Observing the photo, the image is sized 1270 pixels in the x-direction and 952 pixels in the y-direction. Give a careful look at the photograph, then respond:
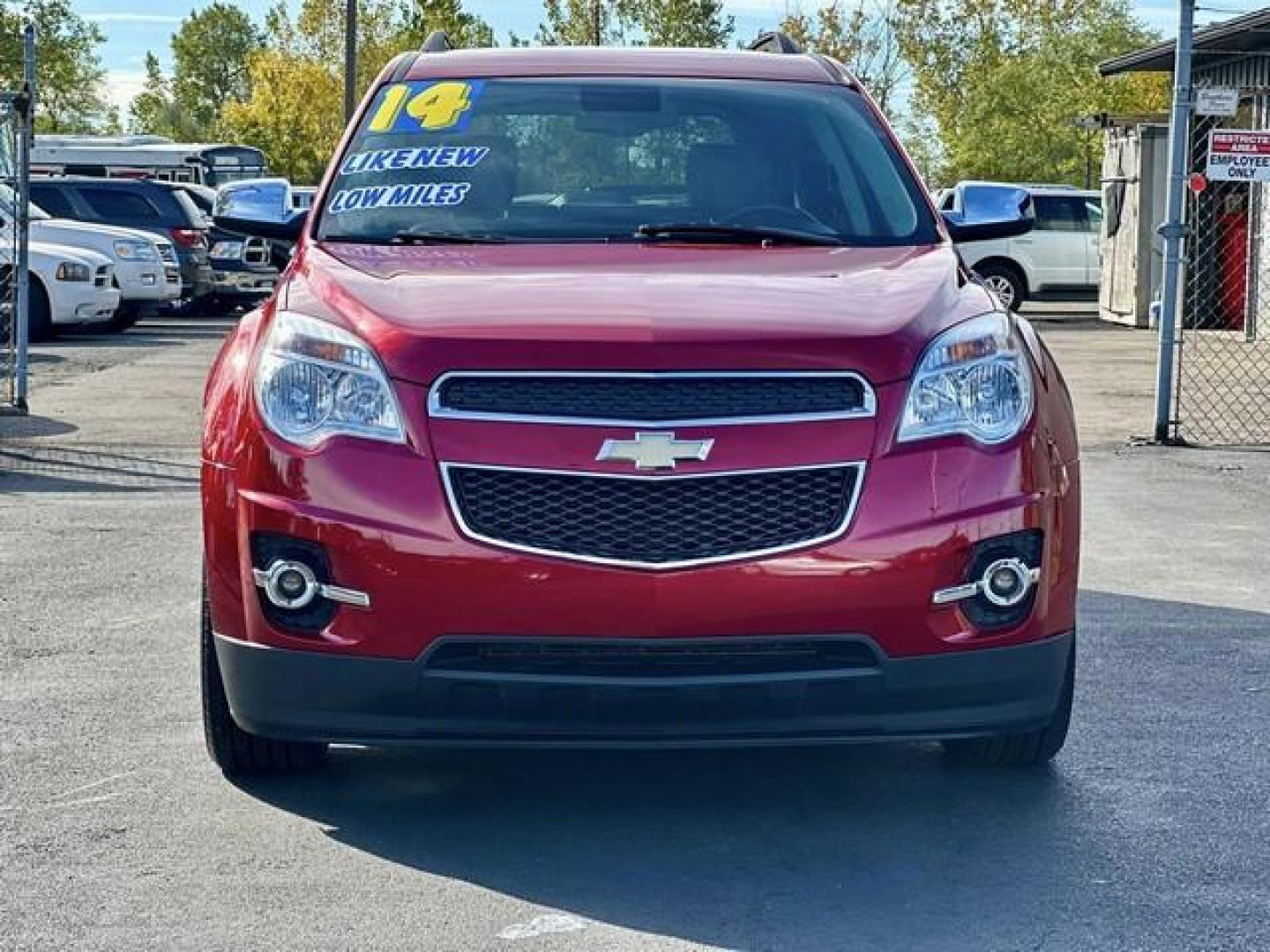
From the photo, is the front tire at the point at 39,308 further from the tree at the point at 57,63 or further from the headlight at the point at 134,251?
the tree at the point at 57,63

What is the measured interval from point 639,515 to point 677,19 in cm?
5600

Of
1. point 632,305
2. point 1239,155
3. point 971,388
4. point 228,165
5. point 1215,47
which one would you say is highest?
point 1215,47

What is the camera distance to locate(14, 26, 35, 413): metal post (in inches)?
550

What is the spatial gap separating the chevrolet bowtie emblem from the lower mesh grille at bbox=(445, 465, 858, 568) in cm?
4

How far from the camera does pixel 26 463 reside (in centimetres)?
1212

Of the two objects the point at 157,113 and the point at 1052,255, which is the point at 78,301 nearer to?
the point at 1052,255

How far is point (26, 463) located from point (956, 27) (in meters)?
48.9

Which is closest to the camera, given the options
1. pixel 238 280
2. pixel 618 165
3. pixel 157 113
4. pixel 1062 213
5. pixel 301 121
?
pixel 618 165

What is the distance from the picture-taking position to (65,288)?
2292 cm

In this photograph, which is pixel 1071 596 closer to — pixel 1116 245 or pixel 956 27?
pixel 1116 245

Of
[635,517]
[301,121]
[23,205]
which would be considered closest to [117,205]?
[23,205]

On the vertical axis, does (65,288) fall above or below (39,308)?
above

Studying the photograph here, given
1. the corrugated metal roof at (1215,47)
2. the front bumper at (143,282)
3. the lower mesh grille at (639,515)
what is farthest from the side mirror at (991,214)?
the front bumper at (143,282)

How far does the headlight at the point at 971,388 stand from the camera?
4.75m
